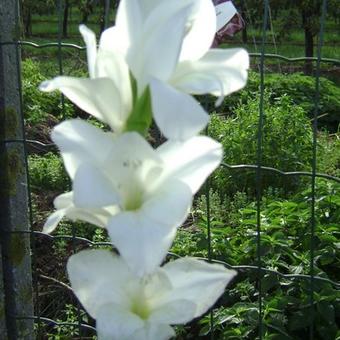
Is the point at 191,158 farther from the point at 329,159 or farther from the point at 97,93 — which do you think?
the point at 329,159

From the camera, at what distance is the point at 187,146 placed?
27.5 inches

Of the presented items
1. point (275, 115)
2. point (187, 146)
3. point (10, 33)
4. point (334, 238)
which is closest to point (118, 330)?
point (187, 146)

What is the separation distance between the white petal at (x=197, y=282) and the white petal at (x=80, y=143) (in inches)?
5.7

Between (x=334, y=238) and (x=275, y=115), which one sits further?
(x=275, y=115)

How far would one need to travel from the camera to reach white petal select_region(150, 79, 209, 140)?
621 millimetres

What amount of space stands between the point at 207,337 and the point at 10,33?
1.34 metres

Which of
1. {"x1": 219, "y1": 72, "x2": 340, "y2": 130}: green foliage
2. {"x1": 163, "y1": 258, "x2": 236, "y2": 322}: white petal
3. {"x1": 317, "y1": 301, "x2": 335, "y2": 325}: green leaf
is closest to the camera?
{"x1": 163, "y1": 258, "x2": 236, "y2": 322}: white petal

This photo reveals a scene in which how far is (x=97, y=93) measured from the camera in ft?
2.24

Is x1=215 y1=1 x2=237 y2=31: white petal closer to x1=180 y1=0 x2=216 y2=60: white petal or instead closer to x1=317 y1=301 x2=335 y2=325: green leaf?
x1=180 y1=0 x2=216 y2=60: white petal

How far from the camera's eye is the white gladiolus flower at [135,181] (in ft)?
2.11

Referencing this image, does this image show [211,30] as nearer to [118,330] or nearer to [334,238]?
[118,330]

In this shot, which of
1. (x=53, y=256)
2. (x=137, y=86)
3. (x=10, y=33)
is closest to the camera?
(x=137, y=86)

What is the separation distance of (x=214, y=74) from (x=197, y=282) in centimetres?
22

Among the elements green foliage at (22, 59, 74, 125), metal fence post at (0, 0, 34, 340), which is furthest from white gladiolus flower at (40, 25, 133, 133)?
green foliage at (22, 59, 74, 125)
